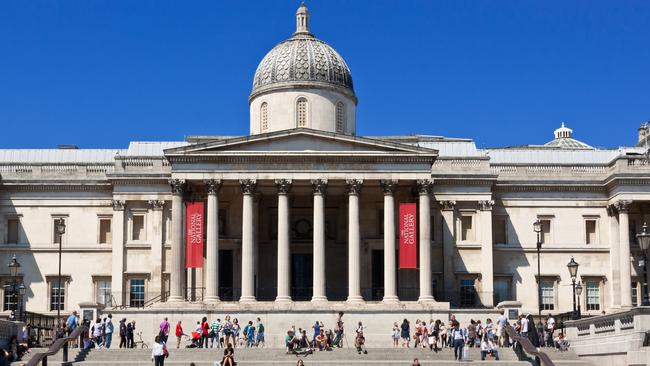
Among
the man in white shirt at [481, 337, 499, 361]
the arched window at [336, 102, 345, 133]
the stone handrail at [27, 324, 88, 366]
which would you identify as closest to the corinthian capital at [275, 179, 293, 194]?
the arched window at [336, 102, 345, 133]

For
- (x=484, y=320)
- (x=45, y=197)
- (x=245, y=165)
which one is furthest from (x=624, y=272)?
(x=45, y=197)

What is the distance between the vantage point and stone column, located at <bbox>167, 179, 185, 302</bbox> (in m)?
61.0

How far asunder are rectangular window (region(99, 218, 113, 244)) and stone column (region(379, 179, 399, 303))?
17.6m

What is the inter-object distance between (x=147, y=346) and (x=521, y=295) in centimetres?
2347

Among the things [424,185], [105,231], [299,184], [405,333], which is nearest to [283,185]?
[299,184]

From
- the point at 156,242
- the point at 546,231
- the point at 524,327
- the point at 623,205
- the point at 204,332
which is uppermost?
the point at 623,205

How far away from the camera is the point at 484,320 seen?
2343 inches

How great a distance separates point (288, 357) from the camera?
48.9 metres

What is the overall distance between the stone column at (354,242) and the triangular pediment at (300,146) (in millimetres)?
1889

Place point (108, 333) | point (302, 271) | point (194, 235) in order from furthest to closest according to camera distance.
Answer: point (302, 271), point (194, 235), point (108, 333)

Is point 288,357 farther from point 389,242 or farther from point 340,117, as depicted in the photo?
point 340,117

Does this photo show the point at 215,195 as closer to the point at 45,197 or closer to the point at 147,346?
the point at 147,346

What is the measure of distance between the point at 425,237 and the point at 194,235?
1230 centimetres

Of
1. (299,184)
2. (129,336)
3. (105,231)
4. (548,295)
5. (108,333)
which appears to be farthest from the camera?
(105,231)
